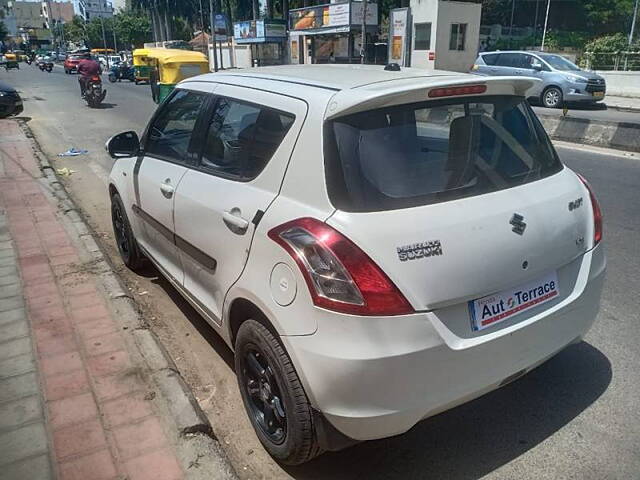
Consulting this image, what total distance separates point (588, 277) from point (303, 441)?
5.13 feet

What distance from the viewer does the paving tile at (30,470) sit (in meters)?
2.46

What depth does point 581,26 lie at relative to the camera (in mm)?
56281

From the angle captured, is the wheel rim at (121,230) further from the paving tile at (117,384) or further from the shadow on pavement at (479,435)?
the shadow on pavement at (479,435)

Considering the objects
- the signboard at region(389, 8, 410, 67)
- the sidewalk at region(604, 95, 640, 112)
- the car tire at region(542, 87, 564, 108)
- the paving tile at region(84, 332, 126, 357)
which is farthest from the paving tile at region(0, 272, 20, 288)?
the signboard at region(389, 8, 410, 67)

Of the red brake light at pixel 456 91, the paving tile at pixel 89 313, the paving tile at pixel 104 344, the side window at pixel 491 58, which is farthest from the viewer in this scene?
the side window at pixel 491 58

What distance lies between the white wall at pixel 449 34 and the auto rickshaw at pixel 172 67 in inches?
694

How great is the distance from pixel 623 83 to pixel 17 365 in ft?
84.9

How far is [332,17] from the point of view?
37.8 metres

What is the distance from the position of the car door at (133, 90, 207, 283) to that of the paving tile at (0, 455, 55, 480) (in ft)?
4.29

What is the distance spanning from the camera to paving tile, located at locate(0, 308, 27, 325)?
3.94 metres

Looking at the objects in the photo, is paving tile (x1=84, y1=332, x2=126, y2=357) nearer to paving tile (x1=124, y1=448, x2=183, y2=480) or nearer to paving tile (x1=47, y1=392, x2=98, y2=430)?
paving tile (x1=47, y1=392, x2=98, y2=430)

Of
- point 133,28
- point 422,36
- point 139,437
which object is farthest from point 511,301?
point 133,28

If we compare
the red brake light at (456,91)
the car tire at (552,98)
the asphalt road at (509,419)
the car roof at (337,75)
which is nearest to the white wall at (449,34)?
the car tire at (552,98)

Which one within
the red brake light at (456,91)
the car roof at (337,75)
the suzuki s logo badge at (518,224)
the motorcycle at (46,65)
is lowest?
the motorcycle at (46,65)
